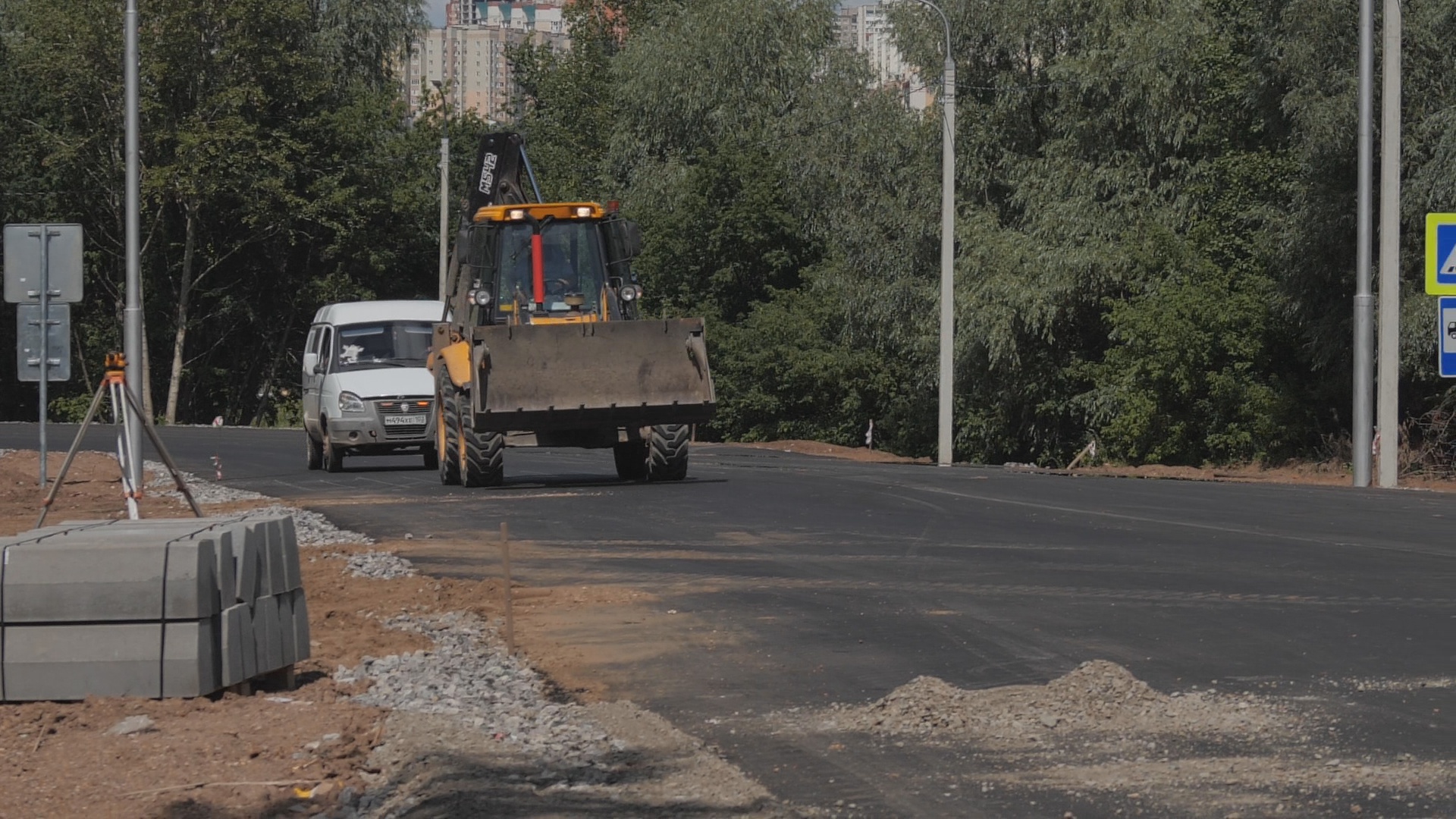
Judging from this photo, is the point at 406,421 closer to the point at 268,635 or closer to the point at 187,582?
the point at 268,635

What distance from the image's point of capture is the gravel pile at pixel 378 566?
44.9ft

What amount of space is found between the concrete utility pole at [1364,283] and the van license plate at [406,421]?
43.3 feet

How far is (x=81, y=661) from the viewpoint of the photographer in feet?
27.0

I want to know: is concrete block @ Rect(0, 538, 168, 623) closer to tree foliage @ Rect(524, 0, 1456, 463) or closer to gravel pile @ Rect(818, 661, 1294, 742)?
gravel pile @ Rect(818, 661, 1294, 742)

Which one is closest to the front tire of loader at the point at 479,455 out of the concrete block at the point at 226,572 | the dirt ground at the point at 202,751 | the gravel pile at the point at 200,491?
the gravel pile at the point at 200,491

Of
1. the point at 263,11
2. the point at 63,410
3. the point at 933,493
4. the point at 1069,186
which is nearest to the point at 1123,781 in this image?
the point at 933,493

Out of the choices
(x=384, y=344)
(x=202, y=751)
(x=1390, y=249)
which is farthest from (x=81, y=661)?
(x=1390, y=249)

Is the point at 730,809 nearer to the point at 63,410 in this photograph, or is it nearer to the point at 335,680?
the point at 335,680

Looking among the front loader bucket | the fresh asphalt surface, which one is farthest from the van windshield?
the front loader bucket

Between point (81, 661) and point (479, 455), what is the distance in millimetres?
13295

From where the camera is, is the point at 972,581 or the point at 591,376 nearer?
the point at 972,581

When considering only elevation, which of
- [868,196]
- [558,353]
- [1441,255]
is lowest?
[558,353]

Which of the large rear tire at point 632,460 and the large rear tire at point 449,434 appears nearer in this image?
the large rear tire at point 449,434

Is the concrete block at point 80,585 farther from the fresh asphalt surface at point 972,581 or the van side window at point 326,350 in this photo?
the van side window at point 326,350
